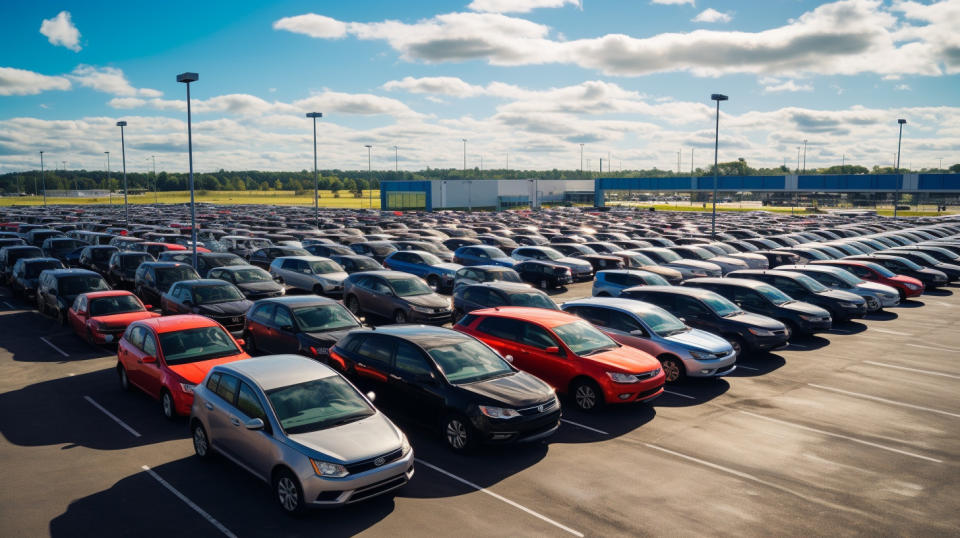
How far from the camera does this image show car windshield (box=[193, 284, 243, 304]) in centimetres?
1611

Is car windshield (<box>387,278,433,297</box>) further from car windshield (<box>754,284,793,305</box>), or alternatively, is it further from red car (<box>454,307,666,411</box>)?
car windshield (<box>754,284,793,305</box>)

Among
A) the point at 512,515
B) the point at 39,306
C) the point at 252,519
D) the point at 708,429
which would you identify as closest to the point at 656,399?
the point at 708,429

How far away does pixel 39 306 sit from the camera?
19219mm

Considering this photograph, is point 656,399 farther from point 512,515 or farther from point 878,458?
point 512,515

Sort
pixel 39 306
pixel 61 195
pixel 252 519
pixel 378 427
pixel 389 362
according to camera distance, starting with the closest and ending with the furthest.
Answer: pixel 252 519 < pixel 378 427 < pixel 389 362 < pixel 39 306 < pixel 61 195

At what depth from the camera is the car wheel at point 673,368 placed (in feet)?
41.2

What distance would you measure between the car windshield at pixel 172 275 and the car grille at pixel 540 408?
47.0 ft

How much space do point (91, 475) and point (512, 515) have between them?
5.65 meters

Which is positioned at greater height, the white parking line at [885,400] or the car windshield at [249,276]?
the car windshield at [249,276]

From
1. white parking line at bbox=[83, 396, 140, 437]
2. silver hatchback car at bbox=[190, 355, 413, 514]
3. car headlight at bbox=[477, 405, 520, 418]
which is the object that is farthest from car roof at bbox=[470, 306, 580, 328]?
white parking line at bbox=[83, 396, 140, 437]

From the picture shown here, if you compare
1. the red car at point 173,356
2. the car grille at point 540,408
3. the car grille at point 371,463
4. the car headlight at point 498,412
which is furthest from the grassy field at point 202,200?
the car grille at point 371,463

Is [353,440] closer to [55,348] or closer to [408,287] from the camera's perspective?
[408,287]

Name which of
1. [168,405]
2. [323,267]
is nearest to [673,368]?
[168,405]

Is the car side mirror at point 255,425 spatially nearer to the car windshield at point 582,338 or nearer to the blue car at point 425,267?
the car windshield at point 582,338
